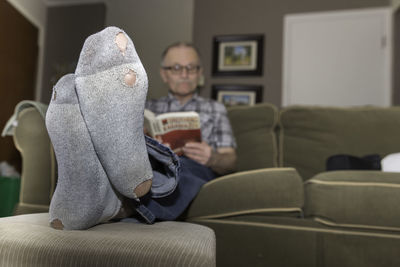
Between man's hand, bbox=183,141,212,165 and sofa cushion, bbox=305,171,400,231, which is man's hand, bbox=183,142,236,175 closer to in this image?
man's hand, bbox=183,141,212,165

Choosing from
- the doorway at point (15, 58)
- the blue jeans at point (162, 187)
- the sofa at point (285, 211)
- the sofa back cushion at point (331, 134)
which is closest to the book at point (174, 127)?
the sofa at point (285, 211)

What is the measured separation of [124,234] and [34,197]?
67cm

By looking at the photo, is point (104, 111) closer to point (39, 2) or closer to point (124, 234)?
point (124, 234)

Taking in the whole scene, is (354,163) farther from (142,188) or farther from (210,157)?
(142,188)

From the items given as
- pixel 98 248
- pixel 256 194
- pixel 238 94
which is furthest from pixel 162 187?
pixel 238 94

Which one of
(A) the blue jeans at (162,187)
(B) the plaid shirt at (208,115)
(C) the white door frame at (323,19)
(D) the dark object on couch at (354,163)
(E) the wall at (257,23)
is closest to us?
(A) the blue jeans at (162,187)

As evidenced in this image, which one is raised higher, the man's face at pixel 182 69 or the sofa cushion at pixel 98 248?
the man's face at pixel 182 69

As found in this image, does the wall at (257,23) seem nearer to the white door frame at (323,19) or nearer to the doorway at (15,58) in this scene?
the white door frame at (323,19)

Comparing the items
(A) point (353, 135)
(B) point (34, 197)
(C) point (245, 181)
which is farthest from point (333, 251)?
(B) point (34, 197)

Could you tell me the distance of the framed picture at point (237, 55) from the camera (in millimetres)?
2588

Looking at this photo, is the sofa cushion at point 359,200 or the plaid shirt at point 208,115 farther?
the plaid shirt at point 208,115

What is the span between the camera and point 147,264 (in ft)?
1.36

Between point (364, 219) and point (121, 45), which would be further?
point (364, 219)

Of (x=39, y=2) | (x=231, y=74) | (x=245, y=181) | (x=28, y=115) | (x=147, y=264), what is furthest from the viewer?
(x=231, y=74)
